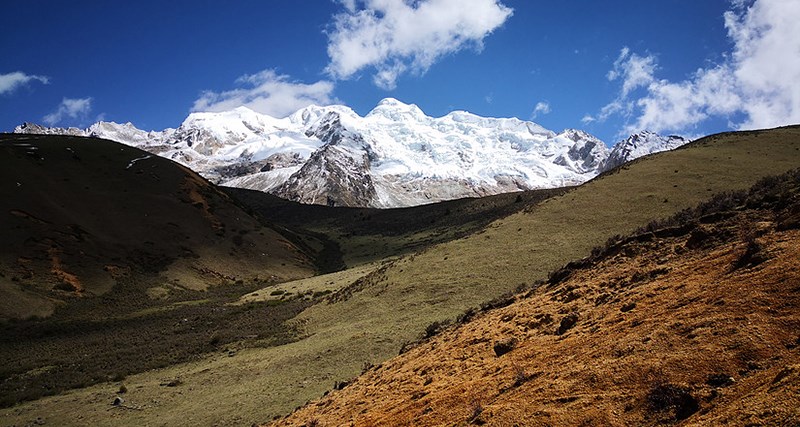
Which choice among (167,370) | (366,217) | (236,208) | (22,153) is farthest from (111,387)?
(366,217)

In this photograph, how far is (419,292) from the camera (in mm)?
35375

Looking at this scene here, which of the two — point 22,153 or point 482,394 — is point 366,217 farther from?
point 482,394

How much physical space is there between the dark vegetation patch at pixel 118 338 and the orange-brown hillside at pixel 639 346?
1958 centimetres

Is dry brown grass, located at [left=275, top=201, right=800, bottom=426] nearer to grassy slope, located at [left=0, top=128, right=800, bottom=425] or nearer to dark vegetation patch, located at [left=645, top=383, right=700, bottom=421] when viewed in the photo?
dark vegetation patch, located at [left=645, top=383, right=700, bottom=421]

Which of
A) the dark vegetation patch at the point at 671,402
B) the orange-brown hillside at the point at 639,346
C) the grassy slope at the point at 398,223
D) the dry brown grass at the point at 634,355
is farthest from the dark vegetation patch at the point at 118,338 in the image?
the grassy slope at the point at 398,223

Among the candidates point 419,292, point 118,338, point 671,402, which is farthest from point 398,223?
point 671,402

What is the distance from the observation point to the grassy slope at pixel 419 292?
23.9 metres

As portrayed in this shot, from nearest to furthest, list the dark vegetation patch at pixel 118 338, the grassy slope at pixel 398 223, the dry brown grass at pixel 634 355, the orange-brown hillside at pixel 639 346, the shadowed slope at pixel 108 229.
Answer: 1. the dry brown grass at pixel 634 355
2. the orange-brown hillside at pixel 639 346
3. the dark vegetation patch at pixel 118 338
4. the shadowed slope at pixel 108 229
5. the grassy slope at pixel 398 223

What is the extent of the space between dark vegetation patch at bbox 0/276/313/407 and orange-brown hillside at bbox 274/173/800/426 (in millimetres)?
19575

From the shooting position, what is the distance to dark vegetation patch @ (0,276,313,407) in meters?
31.1

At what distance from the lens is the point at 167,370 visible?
1238 inches

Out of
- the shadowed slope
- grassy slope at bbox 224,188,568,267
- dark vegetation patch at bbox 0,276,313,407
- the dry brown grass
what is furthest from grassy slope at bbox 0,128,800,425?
the shadowed slope

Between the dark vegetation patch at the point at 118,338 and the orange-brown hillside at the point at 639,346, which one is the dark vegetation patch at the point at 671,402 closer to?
the orange-brown hillside at the point at 639,346

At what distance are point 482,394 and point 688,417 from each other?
5185 mm
